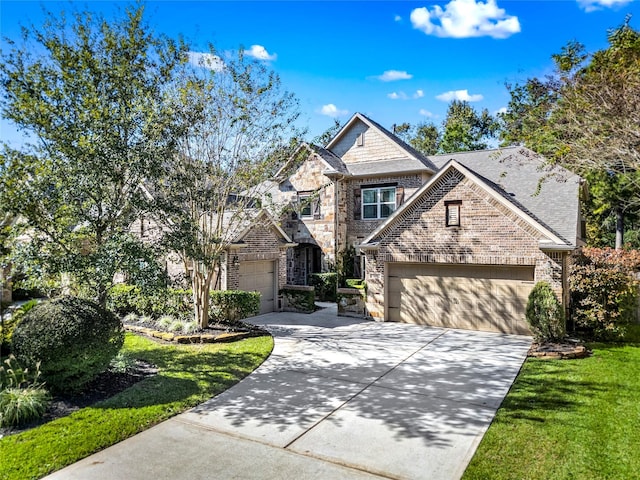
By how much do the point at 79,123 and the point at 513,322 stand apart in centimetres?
1211

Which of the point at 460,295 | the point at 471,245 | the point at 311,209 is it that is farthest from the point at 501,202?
the point at 311,209

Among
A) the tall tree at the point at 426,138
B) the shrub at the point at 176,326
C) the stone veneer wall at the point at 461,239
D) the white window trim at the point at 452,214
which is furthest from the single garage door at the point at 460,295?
the tall tree at the point at 426,138

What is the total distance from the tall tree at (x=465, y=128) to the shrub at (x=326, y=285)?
22.5 m

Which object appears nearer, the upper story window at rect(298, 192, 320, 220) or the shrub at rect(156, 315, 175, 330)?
Answer: the shrub at rect(156, 315, 175, 330)

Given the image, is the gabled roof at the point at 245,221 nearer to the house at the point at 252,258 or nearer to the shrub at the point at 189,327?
the house at the point at 252,258

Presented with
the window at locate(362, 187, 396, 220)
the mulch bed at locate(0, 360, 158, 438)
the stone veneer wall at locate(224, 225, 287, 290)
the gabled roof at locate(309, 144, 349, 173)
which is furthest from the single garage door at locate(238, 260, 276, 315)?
the mulch bed at locate(0, 360, 158, 438)

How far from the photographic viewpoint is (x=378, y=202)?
64.5ft

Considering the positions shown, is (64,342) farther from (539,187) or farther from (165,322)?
(539,187)

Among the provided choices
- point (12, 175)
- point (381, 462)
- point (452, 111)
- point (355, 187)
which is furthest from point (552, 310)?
point (452, 111)

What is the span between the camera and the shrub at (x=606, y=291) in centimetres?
1142

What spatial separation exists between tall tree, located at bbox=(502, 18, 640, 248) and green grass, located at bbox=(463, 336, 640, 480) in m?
4.89

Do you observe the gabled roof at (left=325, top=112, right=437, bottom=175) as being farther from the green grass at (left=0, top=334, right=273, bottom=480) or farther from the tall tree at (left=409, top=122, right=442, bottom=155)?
the tall tree at (left=409, top=122, right=442, bottom=155)

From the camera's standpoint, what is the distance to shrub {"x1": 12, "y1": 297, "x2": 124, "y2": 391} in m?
6.86

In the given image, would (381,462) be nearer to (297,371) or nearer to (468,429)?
(468,429)
